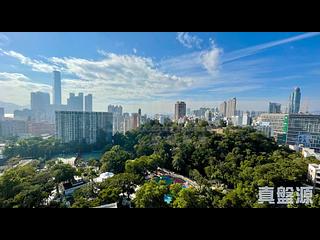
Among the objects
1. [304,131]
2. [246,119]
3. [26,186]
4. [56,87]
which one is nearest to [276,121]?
[304,131]

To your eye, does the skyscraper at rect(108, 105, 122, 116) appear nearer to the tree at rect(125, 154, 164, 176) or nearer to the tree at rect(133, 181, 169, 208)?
the tree at rect(125, 154, 164, 176)

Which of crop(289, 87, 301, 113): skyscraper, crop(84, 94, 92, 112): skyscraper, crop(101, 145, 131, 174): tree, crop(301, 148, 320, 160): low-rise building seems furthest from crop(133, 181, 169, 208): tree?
crop(301, 148, 320, 160): low-rise building

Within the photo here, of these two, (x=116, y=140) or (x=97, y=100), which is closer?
(x=97, y=100)

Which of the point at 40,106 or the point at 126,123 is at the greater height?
the point at 40,106

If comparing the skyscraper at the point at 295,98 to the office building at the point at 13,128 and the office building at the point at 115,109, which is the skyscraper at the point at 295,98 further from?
the office building at the point at 13,128

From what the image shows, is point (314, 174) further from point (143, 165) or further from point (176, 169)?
point (143, 165)
